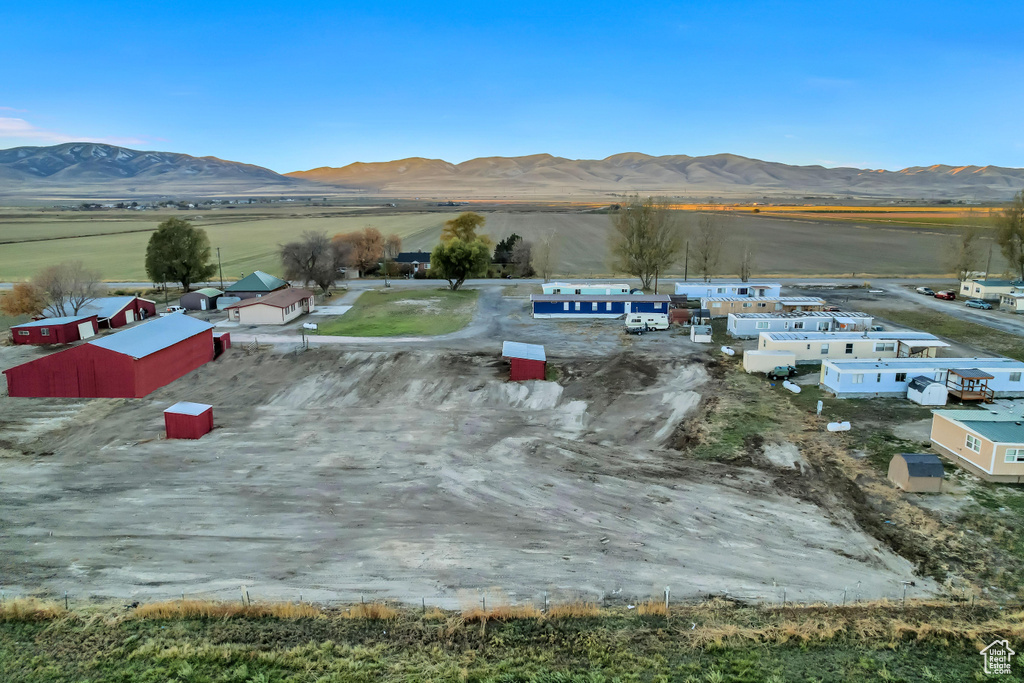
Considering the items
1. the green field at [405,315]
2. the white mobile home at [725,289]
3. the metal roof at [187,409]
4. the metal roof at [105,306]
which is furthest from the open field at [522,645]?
the white mobile home at [725,289]

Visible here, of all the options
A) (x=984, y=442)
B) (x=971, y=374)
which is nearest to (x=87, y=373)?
(x=984, y=442)

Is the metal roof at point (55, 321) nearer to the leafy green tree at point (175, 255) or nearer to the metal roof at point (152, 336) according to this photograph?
the metal roof at point (152, 336)

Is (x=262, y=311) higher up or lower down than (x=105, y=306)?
lower down

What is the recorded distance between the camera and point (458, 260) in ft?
193

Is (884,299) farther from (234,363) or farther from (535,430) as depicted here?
(234,363)

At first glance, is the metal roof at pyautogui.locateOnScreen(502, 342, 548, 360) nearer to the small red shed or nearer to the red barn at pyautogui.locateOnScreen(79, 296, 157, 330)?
the small red shed

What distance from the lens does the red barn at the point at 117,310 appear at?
43594 millimetres

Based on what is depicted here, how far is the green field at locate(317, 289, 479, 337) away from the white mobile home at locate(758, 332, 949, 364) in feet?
72.2

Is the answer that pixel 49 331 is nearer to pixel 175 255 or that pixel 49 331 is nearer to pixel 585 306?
pixel 175 255

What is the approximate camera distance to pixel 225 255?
304ft

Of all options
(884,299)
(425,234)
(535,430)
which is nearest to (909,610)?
(535,430)

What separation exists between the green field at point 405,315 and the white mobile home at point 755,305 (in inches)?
778

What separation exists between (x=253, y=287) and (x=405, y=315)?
15.0 m

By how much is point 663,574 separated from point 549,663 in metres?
4.66
